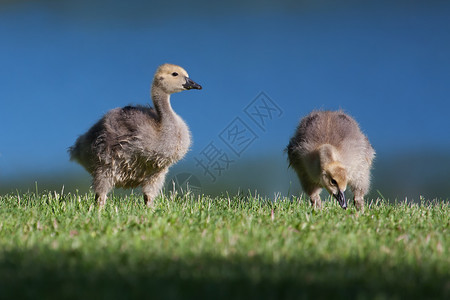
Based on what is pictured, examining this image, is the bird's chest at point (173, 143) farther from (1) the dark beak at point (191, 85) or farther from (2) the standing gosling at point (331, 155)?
(2) the standing gosling at point (331, 155)

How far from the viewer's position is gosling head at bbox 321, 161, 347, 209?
8109mm

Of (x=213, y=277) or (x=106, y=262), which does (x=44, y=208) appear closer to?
(x=106, y=262)

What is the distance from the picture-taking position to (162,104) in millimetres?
8656

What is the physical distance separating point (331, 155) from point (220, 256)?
14.3 ft

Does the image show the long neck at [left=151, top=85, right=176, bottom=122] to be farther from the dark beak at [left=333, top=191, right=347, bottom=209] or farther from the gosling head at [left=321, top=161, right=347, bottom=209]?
the dark beak at [left=333, top=191, right=347, bottom=209]

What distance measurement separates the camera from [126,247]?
4.71m

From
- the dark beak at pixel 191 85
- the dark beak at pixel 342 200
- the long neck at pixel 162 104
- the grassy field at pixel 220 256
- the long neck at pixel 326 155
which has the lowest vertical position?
the grassy field at pixel 220 256

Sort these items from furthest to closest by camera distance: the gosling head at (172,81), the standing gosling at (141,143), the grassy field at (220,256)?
the gosling head at (172,81) → the standing gosling at (141,143) → the grassy field at (220,256)

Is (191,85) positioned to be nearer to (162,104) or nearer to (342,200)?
(162,104)

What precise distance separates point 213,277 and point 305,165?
5452 millimetres

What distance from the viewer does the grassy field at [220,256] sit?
11.9 ft

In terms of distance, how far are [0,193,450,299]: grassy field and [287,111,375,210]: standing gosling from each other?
1296 mm

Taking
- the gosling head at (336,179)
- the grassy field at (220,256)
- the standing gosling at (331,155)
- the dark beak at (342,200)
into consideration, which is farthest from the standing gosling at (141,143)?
the dark beak at (342,200)

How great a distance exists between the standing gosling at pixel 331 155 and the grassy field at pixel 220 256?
1.30 meters
